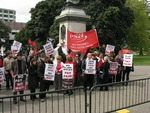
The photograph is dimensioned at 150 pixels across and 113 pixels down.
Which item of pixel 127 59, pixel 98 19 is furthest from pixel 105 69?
pixel 98 19

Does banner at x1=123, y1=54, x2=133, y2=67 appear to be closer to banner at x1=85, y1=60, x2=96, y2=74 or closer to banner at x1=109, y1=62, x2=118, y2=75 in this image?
banner at x1=109, y1=62, x2=118, y2=75

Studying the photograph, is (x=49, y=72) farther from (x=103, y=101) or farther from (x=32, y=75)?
(x=103, y=101)

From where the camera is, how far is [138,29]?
53.5 m

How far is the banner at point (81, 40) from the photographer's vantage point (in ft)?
35.7

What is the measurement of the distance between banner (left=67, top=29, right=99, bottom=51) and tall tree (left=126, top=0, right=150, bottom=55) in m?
40.9

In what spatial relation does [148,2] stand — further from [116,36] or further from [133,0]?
[116,36]

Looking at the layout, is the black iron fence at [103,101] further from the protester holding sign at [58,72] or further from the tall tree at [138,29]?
the tall tree at [138,29]

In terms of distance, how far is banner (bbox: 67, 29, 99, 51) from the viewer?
1088 cm

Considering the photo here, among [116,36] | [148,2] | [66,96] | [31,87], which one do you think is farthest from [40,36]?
[148,2]

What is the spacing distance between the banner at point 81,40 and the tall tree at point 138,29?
1610 inches

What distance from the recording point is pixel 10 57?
11625 millimetres

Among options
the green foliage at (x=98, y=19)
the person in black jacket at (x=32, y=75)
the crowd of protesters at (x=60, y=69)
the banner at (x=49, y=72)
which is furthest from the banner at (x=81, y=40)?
the green foliage at (x=98, y=19)

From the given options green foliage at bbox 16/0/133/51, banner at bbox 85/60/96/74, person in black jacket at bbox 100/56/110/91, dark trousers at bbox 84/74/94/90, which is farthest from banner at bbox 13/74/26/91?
green foliage at bbox 16/0/133/51

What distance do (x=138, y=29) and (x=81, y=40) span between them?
44.6 m
